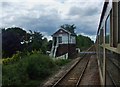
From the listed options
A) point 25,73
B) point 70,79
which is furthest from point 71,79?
point 25,73

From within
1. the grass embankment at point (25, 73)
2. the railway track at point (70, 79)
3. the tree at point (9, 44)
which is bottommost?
the railway track at point (70, 79)

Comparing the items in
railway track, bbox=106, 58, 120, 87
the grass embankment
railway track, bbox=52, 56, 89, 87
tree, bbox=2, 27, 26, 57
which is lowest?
railway track, bbox=52, 56, 89, 87

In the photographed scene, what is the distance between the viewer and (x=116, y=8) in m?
3.48

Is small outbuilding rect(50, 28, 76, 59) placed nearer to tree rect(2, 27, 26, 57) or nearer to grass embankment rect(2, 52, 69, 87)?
tree rect(2, 27, 26, 57)

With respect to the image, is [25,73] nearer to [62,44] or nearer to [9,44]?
[9,44]

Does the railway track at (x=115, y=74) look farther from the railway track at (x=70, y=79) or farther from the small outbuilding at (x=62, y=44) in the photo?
the small outbuilding at (x=62, y=44)

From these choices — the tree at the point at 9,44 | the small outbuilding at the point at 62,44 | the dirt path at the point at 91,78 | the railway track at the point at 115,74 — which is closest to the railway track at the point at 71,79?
the dirt path at the point at 91,78

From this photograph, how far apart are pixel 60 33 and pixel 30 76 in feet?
79.2

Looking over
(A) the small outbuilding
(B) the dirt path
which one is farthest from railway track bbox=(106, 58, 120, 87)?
(A) the small outbuilding

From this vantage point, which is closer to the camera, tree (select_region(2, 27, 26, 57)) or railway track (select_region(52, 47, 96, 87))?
railway track (select_region(52, 47, 96, 87))

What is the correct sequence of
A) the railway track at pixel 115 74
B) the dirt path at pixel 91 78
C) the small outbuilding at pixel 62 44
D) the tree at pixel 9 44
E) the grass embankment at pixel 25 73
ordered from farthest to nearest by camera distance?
the small outbuilding at pixel 62 44, the tree at pixel 9 44, the dirt path at pixel 91 78, the grass embankment at pixel 25 73, the railway track at pixel 115 74

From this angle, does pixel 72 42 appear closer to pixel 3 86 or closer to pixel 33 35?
pixel 33 35

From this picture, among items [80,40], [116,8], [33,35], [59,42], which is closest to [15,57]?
[59,42]

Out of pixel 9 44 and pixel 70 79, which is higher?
pixel 9 44
